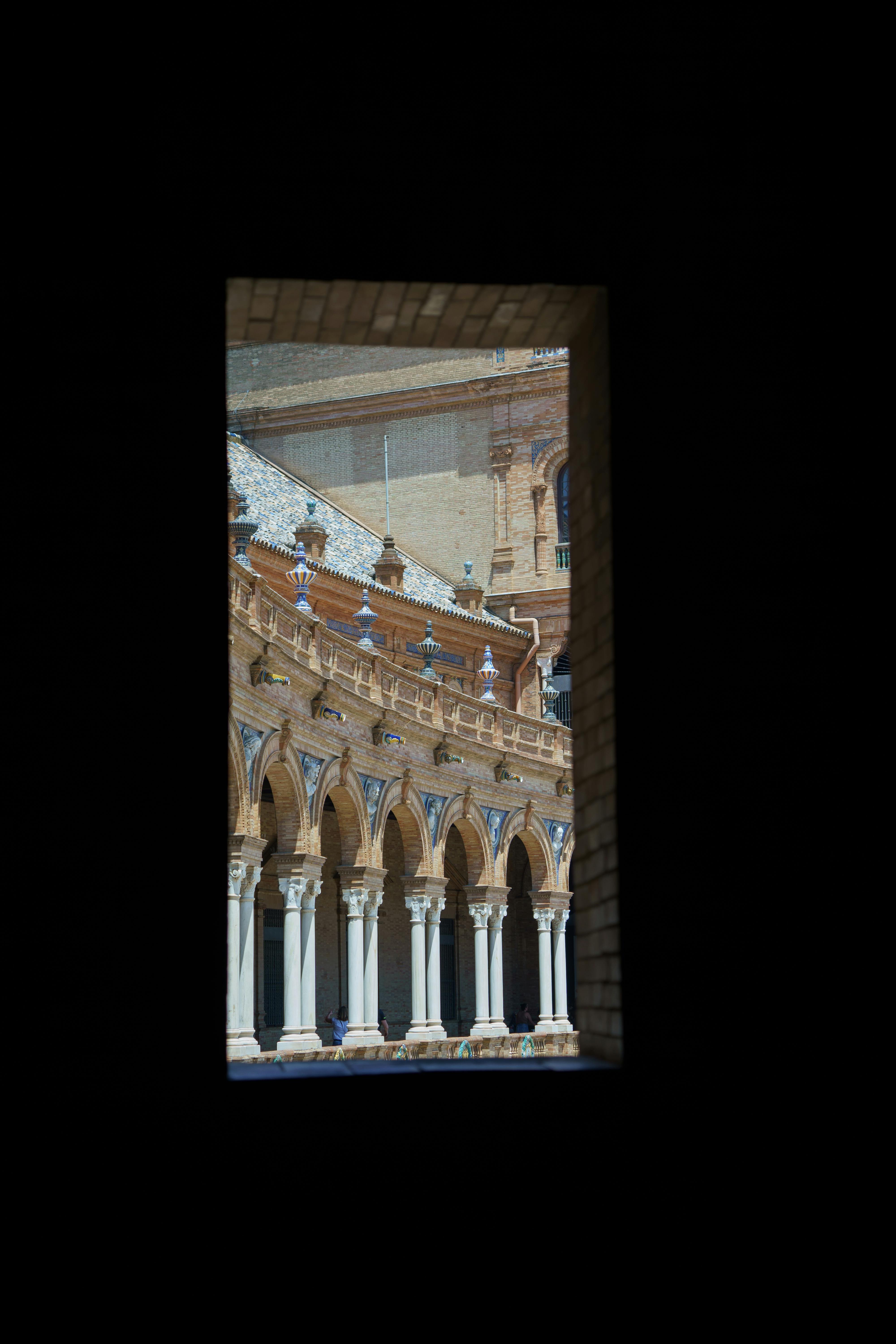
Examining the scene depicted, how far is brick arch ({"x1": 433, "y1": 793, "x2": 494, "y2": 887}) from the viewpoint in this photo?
29.3 m

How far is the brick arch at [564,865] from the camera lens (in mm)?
33500

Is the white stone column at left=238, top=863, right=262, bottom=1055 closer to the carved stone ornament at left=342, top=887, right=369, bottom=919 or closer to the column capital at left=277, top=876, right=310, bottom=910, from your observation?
the column capital at left=277, top=876, right=310, bottom=910

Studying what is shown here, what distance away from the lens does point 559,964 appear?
33.7 metres

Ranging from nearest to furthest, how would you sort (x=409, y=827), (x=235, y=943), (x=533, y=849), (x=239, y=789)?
(x=239, y=789), (x=235, y=943), (x=409, y=827), (x=533, y=849)

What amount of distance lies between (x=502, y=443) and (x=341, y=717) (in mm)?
16218

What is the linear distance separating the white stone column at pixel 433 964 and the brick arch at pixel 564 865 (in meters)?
4.16

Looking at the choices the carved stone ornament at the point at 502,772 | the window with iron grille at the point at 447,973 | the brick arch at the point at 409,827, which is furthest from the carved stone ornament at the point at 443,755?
the window with iron grille at the point at 447,973

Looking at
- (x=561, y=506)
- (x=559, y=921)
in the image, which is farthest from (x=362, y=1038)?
(x=561, y=506)

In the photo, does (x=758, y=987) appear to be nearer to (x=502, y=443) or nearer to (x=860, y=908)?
(x=860, y=908)

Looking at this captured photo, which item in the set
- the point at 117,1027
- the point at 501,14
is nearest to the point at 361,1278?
the point at 117,1027

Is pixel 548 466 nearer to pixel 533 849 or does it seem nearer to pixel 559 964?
pixel 533 849

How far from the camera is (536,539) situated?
39.3m

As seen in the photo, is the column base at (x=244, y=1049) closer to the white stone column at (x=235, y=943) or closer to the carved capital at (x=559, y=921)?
the white stone column at (x=235, y=943)

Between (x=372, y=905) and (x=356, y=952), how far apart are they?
879 mm
